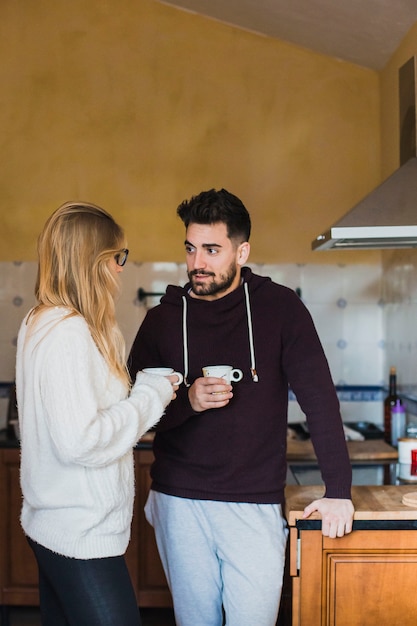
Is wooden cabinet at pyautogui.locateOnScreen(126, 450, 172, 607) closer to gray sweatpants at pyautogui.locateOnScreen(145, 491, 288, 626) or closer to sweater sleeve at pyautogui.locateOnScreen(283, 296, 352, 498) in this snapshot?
gray sweatpants at pyautogui.locateOnScreen(145, 491, 288, 626)

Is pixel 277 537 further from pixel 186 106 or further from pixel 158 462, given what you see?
pixel 186 106

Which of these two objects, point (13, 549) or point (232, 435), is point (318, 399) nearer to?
point (232, 435)

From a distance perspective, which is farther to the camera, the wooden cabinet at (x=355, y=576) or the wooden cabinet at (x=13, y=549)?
the wooden cabinet at (x=13, y=549)

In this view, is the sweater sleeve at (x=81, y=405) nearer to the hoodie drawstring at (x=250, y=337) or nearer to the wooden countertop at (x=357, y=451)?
the hoodie drawstring at (x=250, y=337)

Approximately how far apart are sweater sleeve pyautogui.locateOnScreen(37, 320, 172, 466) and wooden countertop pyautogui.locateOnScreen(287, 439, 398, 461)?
160 centimetres

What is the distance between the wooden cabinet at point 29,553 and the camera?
3705 mm

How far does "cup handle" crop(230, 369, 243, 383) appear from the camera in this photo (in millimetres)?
2115

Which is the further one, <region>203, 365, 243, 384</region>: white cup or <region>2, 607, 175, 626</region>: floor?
<region>2, 607, 175, 626</region>: floor

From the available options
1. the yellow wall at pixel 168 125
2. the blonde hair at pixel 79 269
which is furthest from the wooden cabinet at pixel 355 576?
the yellow wall at pixel 168 125

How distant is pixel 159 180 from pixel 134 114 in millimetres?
377

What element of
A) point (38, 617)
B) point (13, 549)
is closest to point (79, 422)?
point (13, 549)

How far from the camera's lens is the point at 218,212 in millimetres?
2217

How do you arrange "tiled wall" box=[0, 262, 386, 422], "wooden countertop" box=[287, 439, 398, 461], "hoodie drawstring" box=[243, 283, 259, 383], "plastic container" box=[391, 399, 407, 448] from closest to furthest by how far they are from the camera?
"hoodie drawstring" box=[243, 283, 259, 383] → "wooden countertop" box=[287, 439, 398, 461] → "plastic container" box=[391, 399, 407, 448] → "tiled wall" box=[0, 262, 386, 422]

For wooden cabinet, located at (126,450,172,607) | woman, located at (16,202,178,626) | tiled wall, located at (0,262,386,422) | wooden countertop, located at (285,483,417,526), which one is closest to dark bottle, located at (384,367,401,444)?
tiled wall, located at (0,262,386,422)
